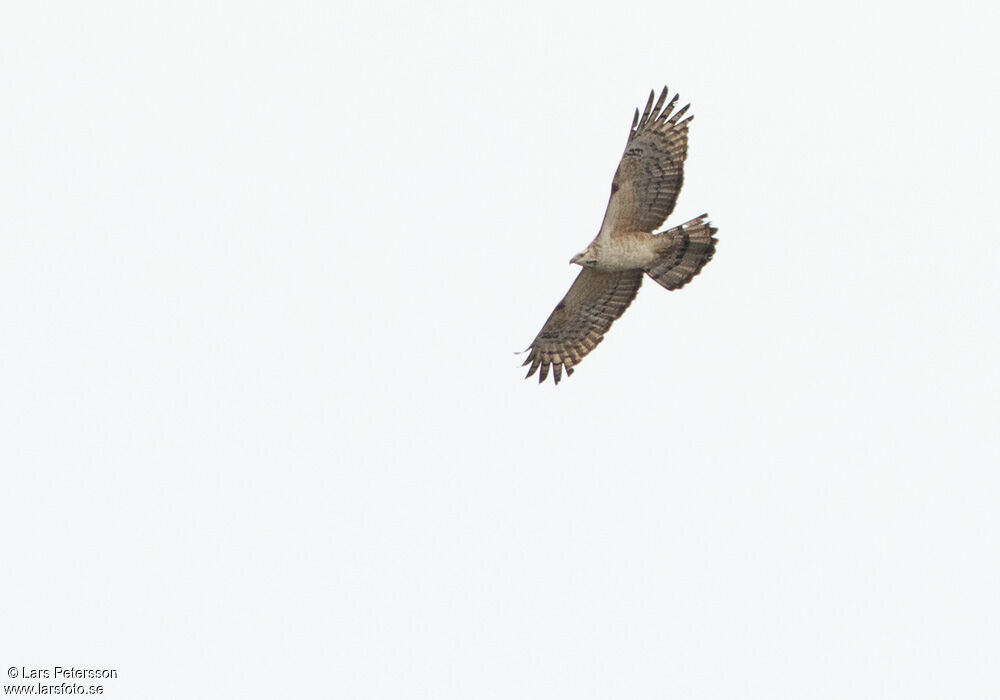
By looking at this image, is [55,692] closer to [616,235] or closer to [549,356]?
[549,356]

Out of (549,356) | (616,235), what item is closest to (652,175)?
(616,235)

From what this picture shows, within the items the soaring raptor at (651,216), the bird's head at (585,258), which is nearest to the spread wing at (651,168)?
the soaring raptor at (651,216)

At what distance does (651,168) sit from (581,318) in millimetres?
2755

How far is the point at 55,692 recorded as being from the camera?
1711 cm

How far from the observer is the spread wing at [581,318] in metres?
16.3

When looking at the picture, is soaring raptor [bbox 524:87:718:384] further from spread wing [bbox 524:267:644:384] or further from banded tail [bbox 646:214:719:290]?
spread wing [bbox 524:267:644:384]

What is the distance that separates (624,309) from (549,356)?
138 cm

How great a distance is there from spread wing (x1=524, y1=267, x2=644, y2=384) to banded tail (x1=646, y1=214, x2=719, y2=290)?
76 cm

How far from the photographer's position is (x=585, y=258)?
1544cm

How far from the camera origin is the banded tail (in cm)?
1503

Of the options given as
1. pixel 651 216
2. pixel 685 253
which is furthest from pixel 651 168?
pixel 685 253

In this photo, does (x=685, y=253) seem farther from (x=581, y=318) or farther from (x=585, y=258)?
(x=581, y=318)

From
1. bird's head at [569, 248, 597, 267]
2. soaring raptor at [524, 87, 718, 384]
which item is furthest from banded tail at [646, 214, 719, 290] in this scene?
bird's head at [569, 248, 597, 267]

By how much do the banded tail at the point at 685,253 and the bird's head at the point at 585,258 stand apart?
0.74m
